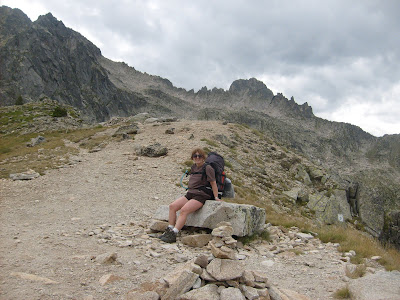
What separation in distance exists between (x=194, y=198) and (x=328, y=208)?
51.1 feet

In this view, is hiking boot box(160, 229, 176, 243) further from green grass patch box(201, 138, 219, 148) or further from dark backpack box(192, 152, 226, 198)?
green grass patch box(201, 138, 219, 148)

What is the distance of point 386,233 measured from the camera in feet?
55.4

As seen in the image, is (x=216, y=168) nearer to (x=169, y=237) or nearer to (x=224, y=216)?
(x=224, y=216)

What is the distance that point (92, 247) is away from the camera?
22.1ft

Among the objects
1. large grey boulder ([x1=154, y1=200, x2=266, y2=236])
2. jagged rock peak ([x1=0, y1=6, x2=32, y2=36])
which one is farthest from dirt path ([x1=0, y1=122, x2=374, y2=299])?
jagged rock peak ([x1=0, y1=6, x2=32, y2=36])

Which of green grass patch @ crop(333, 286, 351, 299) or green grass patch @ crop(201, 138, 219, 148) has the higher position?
green grass patch @ crop(201, 138, 219, 148)

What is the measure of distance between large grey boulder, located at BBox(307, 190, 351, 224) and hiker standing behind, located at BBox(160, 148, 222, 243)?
13.1 m

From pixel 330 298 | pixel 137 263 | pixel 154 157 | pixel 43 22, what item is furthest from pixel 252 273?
pixel 43 22

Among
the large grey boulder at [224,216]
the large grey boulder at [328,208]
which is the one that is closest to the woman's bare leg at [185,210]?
the large grey boulder at [224,216]

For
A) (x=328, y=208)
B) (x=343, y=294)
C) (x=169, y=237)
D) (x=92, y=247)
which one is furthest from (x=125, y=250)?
(x=328, y=208)

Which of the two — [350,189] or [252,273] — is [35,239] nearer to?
[252,273]

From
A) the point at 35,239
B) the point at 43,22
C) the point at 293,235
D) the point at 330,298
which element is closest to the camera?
the point at 330,298

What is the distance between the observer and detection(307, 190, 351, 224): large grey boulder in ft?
61.5

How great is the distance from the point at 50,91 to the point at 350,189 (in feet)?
459
